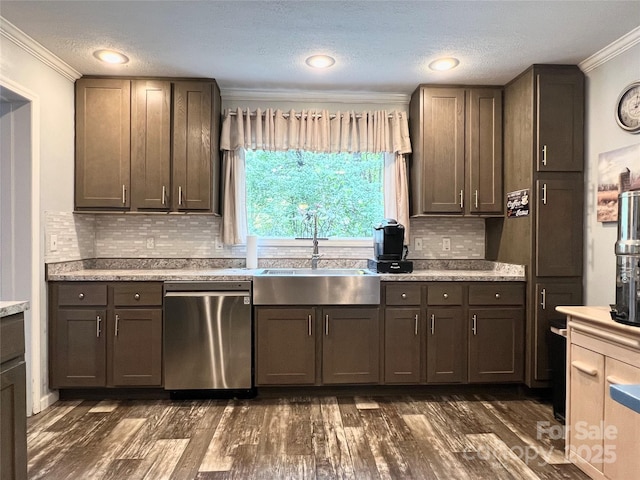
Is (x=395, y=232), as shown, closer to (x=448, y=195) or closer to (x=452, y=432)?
(x=448, y=195)

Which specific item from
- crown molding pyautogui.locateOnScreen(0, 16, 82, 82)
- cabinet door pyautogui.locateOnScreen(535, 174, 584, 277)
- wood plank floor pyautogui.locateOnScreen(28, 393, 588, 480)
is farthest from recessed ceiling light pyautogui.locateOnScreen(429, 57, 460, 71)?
crown molding pyautogui.locateOnScreen(0, 16, 82, 82)

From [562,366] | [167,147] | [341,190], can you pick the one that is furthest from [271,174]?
[562,366]

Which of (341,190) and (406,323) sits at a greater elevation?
(341,190)

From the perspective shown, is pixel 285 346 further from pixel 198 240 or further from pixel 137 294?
pixel 198 240

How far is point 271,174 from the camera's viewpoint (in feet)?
11.5

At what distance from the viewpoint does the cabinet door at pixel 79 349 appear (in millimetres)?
2748

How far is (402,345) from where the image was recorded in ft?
9.45

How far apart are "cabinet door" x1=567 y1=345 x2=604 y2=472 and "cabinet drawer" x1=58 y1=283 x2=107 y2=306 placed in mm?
2946

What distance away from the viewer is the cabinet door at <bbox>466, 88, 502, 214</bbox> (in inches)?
124

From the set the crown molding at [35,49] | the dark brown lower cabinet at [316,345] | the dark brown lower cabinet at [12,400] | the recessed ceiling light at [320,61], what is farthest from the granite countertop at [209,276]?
the recessed ceiling light at [320,61]

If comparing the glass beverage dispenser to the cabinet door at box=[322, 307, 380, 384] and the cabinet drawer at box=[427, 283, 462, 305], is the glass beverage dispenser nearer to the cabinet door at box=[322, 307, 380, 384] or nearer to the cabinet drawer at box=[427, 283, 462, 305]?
the cabinet drawer at box=[427, 283, 462, 305]

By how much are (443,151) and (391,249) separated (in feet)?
3.00

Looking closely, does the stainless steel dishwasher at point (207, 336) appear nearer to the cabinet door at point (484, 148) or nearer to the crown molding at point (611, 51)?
the cabinet door at point (484, 148)

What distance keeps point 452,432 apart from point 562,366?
872mm
